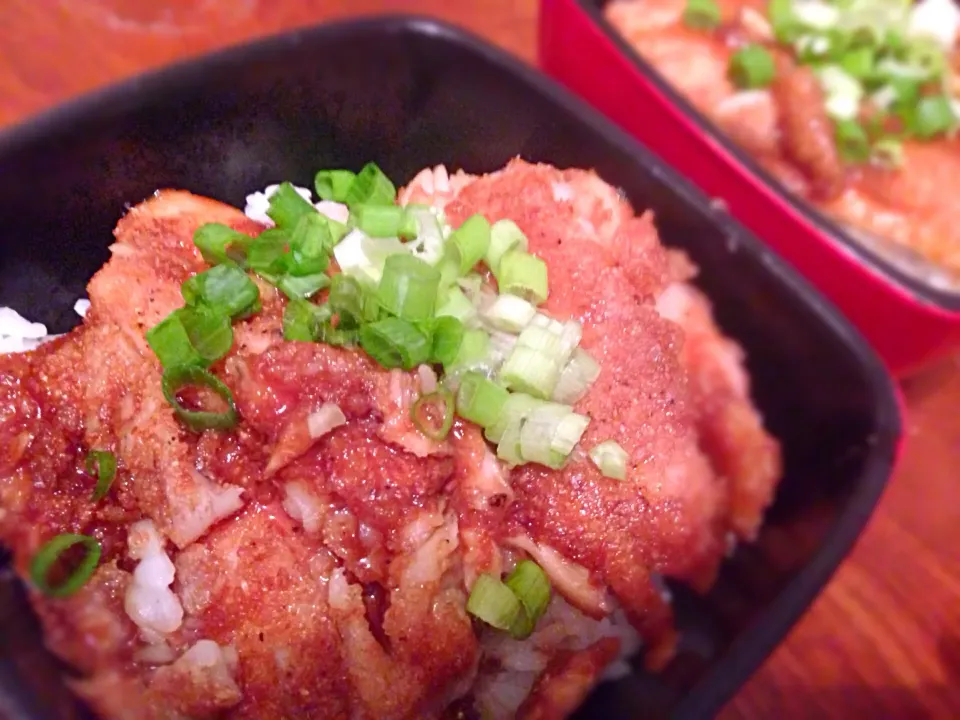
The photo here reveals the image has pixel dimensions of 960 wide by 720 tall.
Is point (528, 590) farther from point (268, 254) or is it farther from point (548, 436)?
point (268, 254)

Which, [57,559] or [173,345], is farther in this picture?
[173,345]

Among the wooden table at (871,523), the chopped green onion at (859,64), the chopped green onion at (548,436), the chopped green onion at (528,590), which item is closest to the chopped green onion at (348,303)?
the chopped green onion at (548,436)

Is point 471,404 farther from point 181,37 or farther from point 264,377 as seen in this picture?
point 181,37

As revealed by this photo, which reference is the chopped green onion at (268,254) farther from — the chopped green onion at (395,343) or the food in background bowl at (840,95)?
the food in background bowl at (840,95)

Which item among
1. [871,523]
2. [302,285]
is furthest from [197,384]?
[871,523]

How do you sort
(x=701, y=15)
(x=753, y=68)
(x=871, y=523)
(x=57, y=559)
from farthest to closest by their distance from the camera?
(x=701, y=15) < (x=753, y=68) < (x=871, y=523) < (x=57, y=559)

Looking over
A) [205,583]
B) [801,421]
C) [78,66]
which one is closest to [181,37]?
[78,66]
